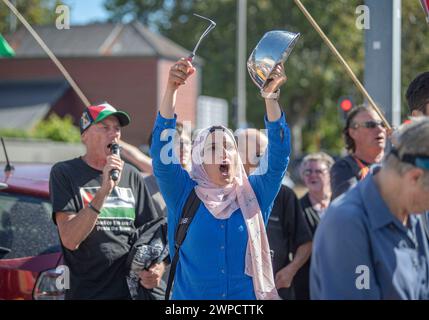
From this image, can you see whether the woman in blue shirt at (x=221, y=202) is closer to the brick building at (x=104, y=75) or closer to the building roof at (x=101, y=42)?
the brick building at (x=104, y=75)

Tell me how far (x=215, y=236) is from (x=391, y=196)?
1.09m

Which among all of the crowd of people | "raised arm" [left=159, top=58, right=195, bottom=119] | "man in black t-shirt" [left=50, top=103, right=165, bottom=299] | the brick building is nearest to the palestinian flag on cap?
the crowd of people

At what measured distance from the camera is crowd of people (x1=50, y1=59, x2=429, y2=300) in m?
2.48

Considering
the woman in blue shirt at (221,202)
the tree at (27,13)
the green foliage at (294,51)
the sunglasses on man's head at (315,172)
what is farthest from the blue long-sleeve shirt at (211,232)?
the tree at (27,13)

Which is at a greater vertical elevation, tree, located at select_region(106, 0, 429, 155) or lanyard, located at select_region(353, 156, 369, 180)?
tree, located at select_region(106, 0, 429, 155)

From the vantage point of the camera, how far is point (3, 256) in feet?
14.5

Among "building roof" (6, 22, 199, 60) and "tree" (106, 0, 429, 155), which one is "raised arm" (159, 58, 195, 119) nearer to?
"tree" (106, 0, 429, 155)

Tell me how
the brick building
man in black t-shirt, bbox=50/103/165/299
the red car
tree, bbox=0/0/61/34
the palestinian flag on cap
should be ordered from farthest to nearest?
tree, bbox=0/0/61/34 < the brick building < the palestinian flag on cap < the red car < man in black t-shirt, bbox=50/103/165/299

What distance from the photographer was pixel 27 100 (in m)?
40.7

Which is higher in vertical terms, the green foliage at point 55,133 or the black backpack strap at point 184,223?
the green foliage at point 55,133

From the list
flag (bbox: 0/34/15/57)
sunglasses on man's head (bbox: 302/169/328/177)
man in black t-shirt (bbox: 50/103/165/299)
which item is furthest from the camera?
sunglasses on man's head (bbox: 302/169/328/177)

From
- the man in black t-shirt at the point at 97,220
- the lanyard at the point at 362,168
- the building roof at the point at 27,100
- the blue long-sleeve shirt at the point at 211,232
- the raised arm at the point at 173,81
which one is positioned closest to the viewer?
the blue long-sleeve shirt at the point at 211,232

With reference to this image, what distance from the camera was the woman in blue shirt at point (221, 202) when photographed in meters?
3.36

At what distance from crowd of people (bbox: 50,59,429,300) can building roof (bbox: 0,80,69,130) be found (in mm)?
32622
